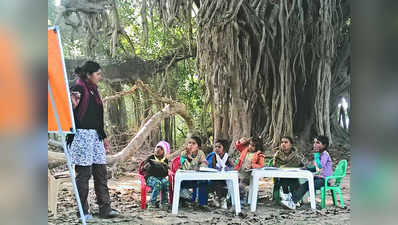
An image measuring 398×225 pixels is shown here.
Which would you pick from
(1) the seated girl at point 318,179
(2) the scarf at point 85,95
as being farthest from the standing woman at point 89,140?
(1) the seated girl at point 318,179

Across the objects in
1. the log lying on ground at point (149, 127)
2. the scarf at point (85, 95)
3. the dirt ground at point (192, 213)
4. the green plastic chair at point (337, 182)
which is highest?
the scarf at point (85, 95)

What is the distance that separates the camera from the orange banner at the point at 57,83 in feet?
11.8

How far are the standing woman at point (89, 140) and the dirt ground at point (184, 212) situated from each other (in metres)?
0.09

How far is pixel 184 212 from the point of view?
195 inches

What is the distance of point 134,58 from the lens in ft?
17.3

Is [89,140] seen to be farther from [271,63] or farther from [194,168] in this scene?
[271,63]

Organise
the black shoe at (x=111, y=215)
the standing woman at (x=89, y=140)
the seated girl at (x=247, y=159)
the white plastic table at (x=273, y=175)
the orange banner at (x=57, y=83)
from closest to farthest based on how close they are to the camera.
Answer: the orange banner at (x=57, y=83)
the standing woman at (x=89, y=140)
the black shoe at (x=111, y=215)
the white plastic table at (x=273, y=175)
the seated girl at (x=247, y=159)

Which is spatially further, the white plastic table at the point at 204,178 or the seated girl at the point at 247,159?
the seated girl at the point at 247,159

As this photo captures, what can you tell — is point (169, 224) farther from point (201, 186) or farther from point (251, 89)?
point (251, 89)

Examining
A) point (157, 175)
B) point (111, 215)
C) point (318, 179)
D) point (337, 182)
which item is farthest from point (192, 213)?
point (337, 182)

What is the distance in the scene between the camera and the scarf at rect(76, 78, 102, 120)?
479cm

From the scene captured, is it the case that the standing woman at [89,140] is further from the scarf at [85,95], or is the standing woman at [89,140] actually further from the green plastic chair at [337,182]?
the green plastic chair at [337,182]

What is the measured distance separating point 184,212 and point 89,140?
4.14 ft
